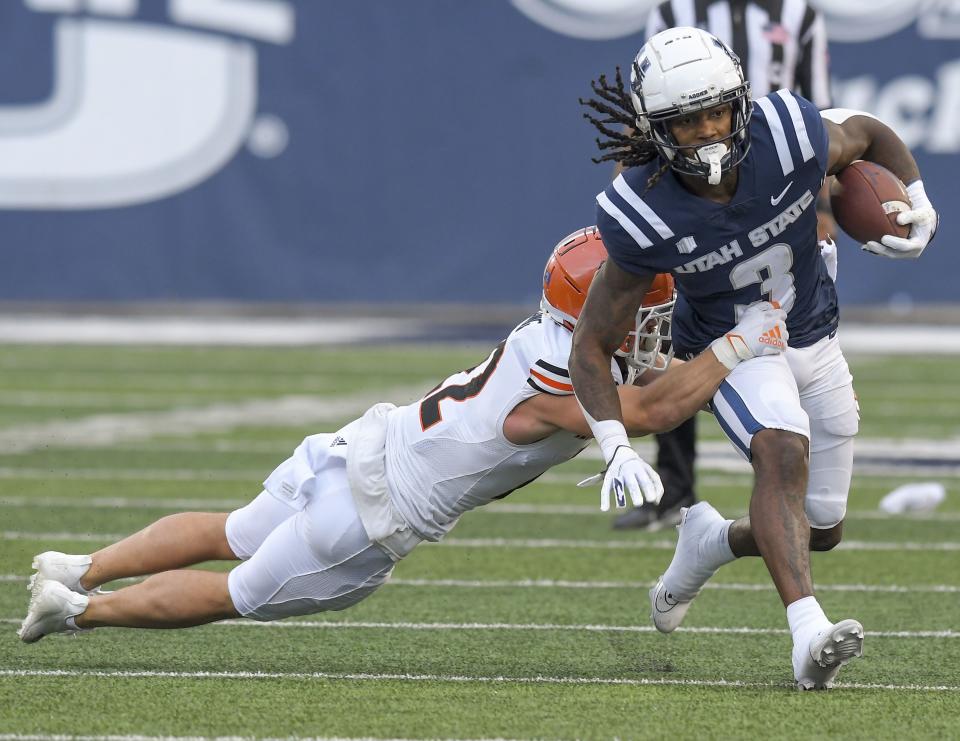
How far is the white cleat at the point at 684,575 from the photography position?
3.86m

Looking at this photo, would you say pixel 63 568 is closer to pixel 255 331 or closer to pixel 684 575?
pixel 684 575

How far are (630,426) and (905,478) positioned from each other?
344 cm

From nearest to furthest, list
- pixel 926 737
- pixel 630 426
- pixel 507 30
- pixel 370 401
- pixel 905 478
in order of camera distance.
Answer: pixel 926 737 → pixel 630 426 → pixel 905 478 → pixel 370 401 → pixel 507 30

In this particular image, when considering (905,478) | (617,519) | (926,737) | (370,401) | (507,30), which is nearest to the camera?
(926,737)

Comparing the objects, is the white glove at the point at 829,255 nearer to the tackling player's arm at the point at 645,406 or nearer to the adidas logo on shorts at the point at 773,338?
the adidas logo on shorts at the point at 773,338

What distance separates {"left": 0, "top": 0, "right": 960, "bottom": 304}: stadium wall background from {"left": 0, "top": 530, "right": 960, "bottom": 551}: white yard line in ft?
26.1

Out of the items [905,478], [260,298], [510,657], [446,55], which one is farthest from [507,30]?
[510,657]

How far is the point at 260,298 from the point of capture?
544 inches

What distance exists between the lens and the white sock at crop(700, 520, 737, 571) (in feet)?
12.5

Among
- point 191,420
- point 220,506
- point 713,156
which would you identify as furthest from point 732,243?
point 191,420

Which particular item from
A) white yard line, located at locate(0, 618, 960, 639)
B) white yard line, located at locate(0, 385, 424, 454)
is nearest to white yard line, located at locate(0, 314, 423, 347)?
white yard line, located at locate(0, 385, 424, 454)

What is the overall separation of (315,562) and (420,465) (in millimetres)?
293

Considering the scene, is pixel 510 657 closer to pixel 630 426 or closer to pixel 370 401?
pixel 630 426

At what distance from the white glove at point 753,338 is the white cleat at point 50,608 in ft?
4.66
